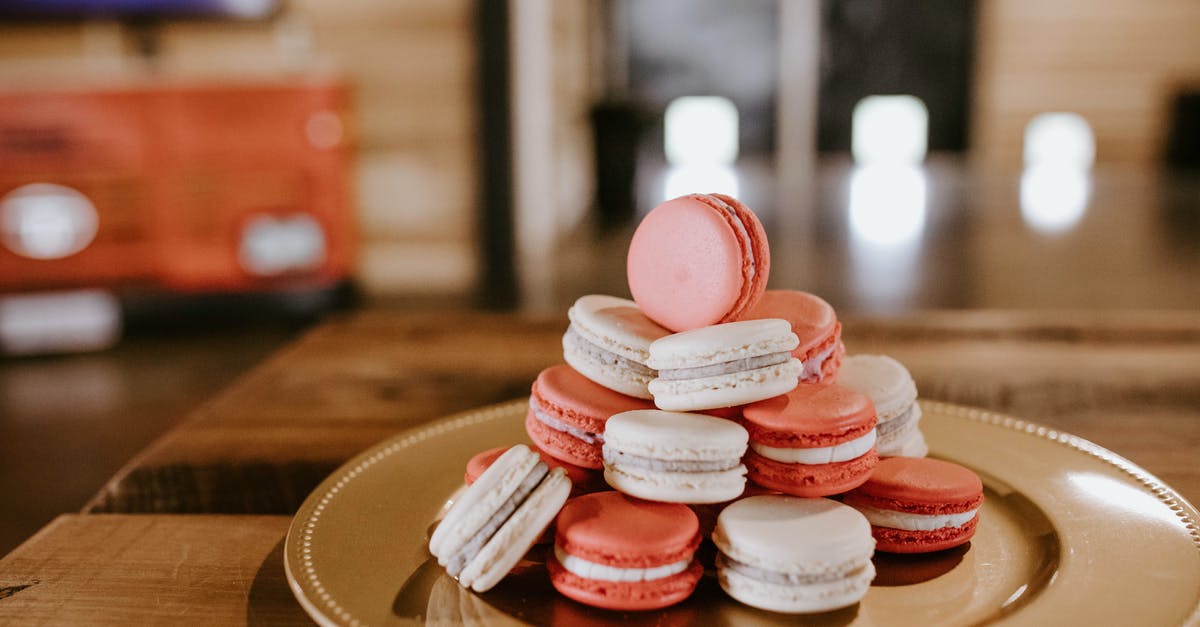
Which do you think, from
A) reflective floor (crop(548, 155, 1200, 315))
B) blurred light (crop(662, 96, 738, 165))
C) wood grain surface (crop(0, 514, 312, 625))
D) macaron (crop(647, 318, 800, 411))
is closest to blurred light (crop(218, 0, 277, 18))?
reflective floor (crop(548, 155, 1200, 315))

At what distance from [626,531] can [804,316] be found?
26 cm

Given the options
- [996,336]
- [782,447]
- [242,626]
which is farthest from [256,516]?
[996,336]

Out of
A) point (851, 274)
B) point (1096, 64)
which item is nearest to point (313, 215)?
point (851, 274)

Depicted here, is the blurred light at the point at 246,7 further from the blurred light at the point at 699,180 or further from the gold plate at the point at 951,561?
the gold plate at the point at 951,561

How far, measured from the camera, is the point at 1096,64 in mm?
8992

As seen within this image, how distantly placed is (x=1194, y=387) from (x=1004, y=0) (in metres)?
8.85

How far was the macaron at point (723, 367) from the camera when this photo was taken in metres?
0.70

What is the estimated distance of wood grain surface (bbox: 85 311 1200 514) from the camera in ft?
2.97

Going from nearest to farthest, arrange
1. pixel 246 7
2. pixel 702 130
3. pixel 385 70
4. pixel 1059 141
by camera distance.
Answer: pixel 246 7
pixel 385 70
pixel 1059 141
pixel 702 130

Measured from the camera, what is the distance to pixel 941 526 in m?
0.70

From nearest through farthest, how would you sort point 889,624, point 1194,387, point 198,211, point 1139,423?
1. point 889,624
2. point 1139,423
3. point 1194,387
4. point 198,211

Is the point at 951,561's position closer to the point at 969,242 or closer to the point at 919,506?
the point at 919,506

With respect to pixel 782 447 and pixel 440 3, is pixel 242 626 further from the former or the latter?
pixel 440 3

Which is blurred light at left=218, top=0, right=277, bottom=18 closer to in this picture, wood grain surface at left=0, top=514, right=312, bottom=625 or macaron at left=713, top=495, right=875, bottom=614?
wood grain surface at left=0, top=514, right=312, bottom=625
